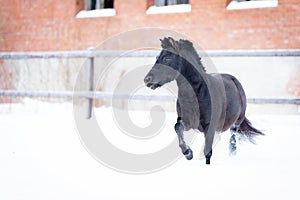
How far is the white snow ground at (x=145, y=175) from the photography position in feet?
7.90

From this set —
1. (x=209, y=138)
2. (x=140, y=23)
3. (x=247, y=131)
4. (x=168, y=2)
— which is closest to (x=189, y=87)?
(x=209, y=138)

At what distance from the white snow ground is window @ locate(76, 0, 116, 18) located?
5.03 meters

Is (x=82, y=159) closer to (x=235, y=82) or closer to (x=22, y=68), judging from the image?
(x=235, y=82)

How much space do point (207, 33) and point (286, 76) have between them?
1.71m

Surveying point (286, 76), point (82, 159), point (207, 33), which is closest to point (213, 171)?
point (82, 159)

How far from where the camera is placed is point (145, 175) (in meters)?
2.91

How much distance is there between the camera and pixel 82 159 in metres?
3.44

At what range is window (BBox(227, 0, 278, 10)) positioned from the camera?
7.68 metres

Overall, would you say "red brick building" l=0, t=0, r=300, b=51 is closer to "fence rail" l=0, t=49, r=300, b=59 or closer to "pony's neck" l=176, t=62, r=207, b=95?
"fence rail" l=0, t=49, r=300, b=59

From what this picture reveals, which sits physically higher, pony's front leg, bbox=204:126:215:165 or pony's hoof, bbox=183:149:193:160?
pony's front leg, bbox=204:126:215:165

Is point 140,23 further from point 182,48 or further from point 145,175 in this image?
point 145,175

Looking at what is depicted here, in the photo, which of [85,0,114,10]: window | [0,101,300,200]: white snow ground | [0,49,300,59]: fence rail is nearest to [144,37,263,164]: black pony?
[0,101,300,200]: white snow ground

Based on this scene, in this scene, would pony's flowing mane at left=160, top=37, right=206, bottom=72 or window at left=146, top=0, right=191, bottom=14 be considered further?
window at left=146, top=0, right=191, bottom=14

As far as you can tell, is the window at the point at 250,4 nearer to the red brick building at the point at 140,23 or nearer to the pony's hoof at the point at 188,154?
the red brick building at the point at 140,23
